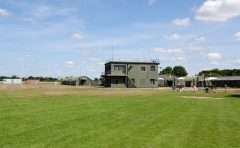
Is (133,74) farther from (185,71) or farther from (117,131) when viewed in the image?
(185,71)

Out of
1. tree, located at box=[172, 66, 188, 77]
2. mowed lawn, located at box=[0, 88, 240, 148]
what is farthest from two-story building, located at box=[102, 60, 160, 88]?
tree, located at box=[172, 66, 188, 77]

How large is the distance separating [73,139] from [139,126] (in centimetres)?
477

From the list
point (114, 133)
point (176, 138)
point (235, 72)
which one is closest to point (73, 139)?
point (114, 133)

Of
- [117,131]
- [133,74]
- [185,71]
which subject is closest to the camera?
[117,131]

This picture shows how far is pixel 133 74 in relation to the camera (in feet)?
312

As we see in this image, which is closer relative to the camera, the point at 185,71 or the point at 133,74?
the point at 133,74

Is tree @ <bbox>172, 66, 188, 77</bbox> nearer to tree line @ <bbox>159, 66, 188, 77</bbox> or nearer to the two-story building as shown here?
tree line @ <bbox>159, 66, 188, 77</bbox>

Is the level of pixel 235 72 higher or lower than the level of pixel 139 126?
higher

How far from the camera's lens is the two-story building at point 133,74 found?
94.6 meters

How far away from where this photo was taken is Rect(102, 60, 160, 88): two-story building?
94.6 meters

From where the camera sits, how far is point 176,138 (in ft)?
48.3

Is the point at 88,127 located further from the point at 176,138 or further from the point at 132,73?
the point at 132,73

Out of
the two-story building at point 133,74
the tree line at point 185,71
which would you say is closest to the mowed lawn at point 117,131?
the two-story building at point 133,74

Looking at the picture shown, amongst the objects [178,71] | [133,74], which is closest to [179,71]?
[178,71]
